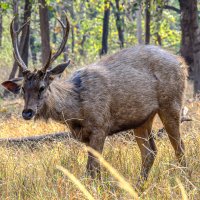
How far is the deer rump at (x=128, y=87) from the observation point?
21.2 ft

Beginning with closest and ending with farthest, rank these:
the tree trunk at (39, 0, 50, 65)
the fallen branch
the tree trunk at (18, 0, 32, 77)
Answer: the fallen branch, the tree trunk at (39, 0, 50, 65), the tree trunk at (18, 0, 32, 77)

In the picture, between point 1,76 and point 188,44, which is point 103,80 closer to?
point 188,44

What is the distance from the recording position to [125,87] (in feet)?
22.2

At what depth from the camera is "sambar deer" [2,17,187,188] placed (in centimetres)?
629

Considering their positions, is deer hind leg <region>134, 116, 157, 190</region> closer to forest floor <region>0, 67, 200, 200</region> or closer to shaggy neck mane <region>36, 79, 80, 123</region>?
forest floor <region>0, 67, 200, 200</region>

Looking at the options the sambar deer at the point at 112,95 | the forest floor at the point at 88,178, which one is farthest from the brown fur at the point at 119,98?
the forest floor at the point at 88,178

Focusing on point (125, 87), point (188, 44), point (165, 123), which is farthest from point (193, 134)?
point (188, 44)

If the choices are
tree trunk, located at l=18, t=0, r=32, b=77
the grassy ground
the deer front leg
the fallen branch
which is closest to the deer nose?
the grassy ground

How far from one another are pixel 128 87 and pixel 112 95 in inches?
10.1

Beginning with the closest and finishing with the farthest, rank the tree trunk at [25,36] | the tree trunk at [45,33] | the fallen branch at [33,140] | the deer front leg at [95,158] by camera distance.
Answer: the deer front leg at [95,158], the fallen branch at [33,140], the tree trunk at [45,33], the tree trunk at [25,36]

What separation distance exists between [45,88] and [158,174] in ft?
5.11

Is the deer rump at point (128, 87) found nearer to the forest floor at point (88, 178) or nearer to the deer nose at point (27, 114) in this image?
the forest floor at point (88, 178)

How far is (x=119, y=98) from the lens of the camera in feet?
21.8

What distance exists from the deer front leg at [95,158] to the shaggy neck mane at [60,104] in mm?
308
